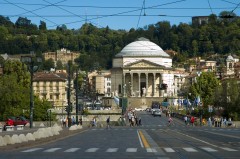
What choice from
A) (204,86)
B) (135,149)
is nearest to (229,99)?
(204,86)

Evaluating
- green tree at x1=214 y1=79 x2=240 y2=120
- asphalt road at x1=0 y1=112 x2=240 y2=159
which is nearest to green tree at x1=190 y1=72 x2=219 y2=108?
green tree at x1=214 y1=79 x2=240 y2=120

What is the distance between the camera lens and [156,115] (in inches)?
5359

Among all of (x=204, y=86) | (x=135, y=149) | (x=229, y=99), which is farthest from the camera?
(x=204, y=86)

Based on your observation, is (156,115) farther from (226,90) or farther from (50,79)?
(50,79)

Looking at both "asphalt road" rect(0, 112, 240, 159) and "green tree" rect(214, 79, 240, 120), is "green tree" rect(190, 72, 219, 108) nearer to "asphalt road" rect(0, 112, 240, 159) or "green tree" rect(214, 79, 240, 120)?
"green tree" rect(214, 79, 240, 120)

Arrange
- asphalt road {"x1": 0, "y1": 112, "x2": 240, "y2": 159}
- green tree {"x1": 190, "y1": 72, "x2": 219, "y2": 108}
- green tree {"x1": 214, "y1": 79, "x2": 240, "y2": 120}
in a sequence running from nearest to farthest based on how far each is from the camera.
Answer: asphalt road {"x1": 0, "y1": 112, "x2": 240, "y2": 159} < green tree {"x1": 214, "y1": 79, "x2": 240, "y2": 120} < green tree {"x1": 190, "y1": 72, "x2": 219, "y2": 108}

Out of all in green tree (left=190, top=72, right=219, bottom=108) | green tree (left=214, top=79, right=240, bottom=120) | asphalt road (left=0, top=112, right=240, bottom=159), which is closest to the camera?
asphalt road (left=0, top=112, right=240, bottom=159)

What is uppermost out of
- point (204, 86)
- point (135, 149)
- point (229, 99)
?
point (204, 86)

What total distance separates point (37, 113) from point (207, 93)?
53.6m

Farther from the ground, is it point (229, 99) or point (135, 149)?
point (229, 99)

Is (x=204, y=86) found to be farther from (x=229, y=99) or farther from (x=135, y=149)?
(x=135, y=149)

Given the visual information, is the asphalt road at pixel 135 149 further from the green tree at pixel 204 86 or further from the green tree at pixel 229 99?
the green tree at pixel 204 86

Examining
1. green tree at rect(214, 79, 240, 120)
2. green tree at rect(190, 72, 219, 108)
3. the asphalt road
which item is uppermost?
green tree at rect(190, 72, 219, 108)

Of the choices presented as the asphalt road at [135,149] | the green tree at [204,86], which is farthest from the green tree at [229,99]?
the asphalt road at [135,149]
